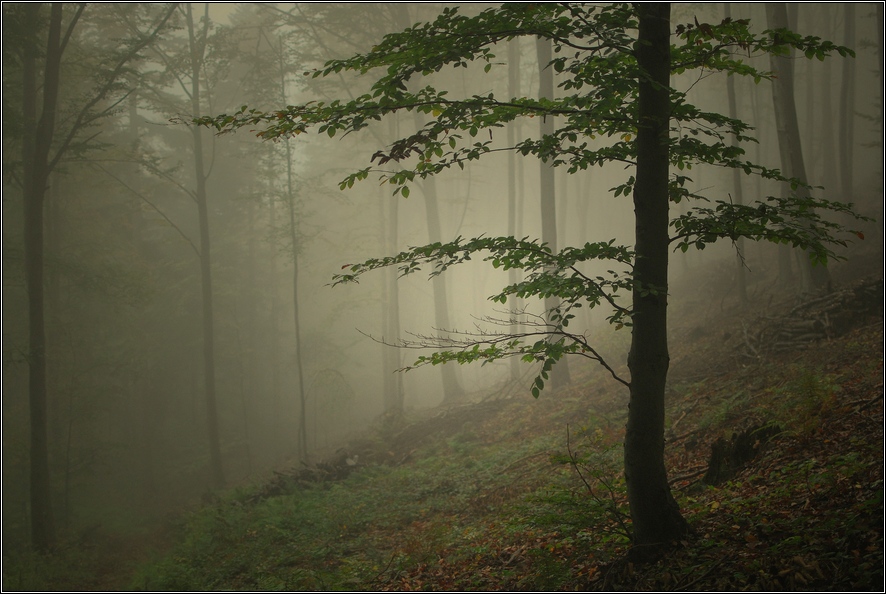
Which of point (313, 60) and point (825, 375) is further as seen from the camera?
point (313, 60)

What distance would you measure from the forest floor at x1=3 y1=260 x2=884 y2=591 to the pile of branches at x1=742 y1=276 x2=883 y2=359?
4cm

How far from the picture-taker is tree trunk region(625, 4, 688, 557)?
381 cm

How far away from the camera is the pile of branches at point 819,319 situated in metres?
9.49

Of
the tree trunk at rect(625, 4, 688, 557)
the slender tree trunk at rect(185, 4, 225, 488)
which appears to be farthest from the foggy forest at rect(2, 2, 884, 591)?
the slender tree trunk at rect(185, 4, 225, 488)

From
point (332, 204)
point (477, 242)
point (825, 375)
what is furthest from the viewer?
point (332, 204)

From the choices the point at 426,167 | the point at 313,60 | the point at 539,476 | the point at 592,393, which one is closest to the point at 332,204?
the point at 313,60

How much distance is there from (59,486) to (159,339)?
26.9 feet

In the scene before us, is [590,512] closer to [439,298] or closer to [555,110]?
[555,110]

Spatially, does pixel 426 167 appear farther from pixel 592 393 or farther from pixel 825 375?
pixel 592 393

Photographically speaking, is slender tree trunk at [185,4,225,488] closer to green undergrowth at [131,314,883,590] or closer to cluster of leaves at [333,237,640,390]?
green undergrowth at [131,314,883,590]

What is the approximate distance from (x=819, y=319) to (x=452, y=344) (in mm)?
8638

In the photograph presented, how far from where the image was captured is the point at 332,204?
36188 millimetres

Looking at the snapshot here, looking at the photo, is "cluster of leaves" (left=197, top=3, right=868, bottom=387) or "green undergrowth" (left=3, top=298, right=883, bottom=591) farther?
"green undergrowth" (left=3, top=298, right=883, bottom=591)

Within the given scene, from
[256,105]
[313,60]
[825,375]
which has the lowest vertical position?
Answer: [825,375]
